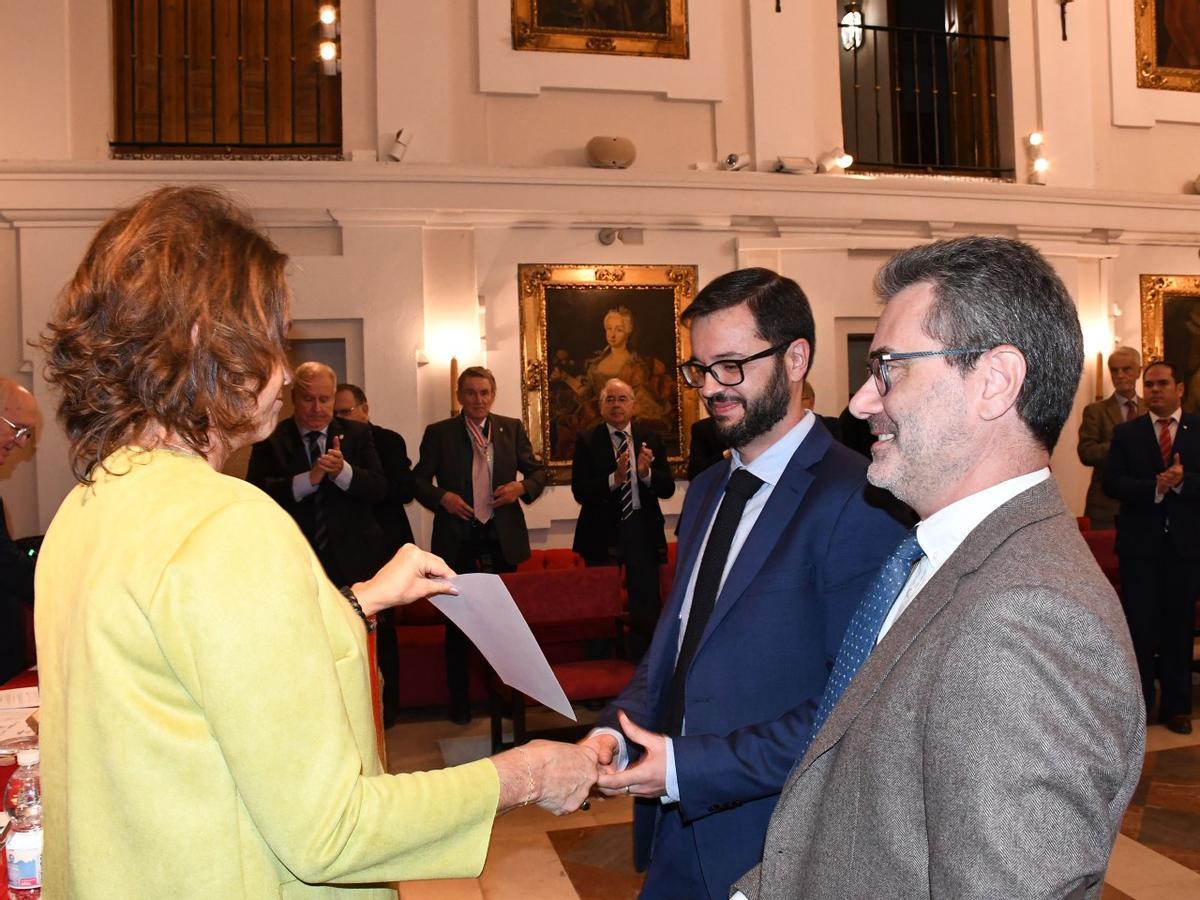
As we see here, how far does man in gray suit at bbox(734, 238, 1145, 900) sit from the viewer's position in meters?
1.14

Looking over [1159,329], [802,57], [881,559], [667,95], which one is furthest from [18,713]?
[1159,329]

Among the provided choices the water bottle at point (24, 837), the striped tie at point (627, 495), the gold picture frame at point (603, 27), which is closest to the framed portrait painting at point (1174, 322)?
the gold picture frame at point (603, 27)

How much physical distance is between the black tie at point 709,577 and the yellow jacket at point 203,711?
3.42 ft

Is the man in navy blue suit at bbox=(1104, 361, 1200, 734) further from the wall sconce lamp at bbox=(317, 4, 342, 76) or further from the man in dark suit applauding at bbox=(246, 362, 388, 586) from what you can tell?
the wall sconce lamp at bbox=(317, 4, 342, 76)

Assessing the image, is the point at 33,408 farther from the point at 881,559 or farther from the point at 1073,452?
the point at 1073,452

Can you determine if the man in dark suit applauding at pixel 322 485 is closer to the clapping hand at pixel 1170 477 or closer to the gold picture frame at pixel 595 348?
the gold picture frame at pixel 595 348

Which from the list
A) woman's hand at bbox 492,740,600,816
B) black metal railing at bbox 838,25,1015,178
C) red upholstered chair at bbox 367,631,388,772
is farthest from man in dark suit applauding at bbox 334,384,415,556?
black metal railing at bbox 838,25,1015,178

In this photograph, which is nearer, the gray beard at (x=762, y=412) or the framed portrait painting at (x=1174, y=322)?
the gray beard at (x=762, y=412)

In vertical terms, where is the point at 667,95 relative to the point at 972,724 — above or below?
above

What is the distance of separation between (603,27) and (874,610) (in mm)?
9152

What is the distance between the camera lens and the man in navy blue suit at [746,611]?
2.00 m

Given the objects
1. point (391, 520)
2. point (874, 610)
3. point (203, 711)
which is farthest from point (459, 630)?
point (203, 711)

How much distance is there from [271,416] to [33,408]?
11.2 feet

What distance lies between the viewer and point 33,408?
14.0ft
